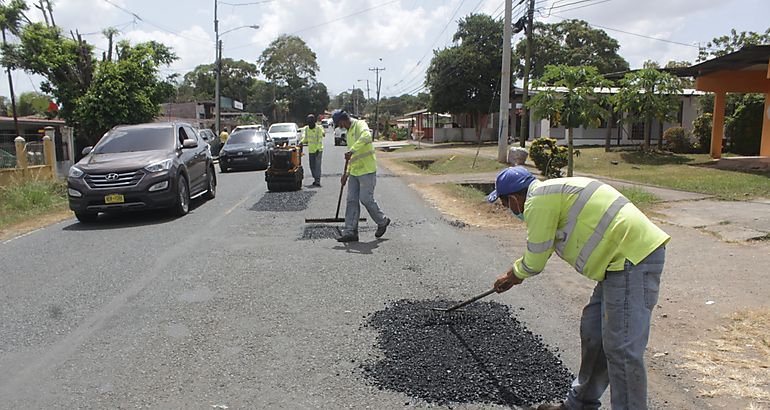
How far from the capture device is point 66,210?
12.2m

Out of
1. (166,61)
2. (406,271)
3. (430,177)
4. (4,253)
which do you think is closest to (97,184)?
(4,253)

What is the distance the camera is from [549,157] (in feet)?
58.8

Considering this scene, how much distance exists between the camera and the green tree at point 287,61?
3420 inches

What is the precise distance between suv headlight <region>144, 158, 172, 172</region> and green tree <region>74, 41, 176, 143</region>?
13.4m

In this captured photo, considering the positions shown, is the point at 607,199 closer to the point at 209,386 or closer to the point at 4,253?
the point at 209,386

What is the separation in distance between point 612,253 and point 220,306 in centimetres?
363

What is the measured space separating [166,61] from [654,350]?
82.8 ft

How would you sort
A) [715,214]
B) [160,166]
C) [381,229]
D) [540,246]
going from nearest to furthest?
[540,246] < [381,229] < [160,166] < [715,214]

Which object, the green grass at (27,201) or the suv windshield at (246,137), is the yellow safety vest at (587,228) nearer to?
the green grass at (27,201)

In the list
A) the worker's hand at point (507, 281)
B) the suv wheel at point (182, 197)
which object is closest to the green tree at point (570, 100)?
the suv wheel at point (182, 197)

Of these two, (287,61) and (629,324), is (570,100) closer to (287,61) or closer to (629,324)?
(629,324)

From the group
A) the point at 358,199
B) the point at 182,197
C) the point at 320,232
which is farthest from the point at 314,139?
the point at 358,199

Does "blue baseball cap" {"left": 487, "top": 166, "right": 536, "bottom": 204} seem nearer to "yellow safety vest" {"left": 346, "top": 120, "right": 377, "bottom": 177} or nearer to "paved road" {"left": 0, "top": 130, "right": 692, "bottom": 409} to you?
"paved road" {"left": 0, "top": 130, "right": 692, "bottom": 409}

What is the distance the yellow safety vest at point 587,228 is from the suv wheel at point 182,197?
27.7 feet
